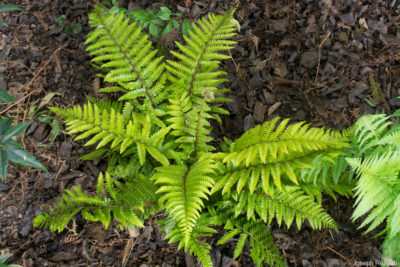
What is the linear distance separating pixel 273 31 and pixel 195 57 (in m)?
1.29

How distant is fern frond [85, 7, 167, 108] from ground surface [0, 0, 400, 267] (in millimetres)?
675

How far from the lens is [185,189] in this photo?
2070 millimetres

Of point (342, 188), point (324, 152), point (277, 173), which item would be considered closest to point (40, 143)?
point (277, 173)

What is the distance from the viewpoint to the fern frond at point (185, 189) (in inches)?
75.5

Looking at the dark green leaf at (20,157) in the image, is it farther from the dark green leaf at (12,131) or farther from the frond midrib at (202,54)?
the frond midrib at (202,54)

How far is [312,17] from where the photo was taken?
3.33 m

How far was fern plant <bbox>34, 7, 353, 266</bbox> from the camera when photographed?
2.07m

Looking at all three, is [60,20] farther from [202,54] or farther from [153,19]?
[202,54]

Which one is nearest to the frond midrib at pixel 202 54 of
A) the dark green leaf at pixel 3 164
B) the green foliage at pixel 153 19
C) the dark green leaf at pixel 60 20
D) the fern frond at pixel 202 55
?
the fern frond at pixel 202 55

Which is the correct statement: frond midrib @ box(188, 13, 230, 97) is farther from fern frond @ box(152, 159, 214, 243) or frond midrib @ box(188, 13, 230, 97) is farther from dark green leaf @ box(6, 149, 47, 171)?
dark green leaf @ box(6, 149, 47, 171)

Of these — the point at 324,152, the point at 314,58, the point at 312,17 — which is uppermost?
the point at 312,17

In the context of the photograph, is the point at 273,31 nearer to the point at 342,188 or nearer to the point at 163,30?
the point at 163,30

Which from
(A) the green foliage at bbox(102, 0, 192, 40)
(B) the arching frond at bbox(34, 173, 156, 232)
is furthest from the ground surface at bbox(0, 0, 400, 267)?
(B) the arching frond at bbox(34, 173, 156, 232)

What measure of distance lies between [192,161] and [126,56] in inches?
40.6
